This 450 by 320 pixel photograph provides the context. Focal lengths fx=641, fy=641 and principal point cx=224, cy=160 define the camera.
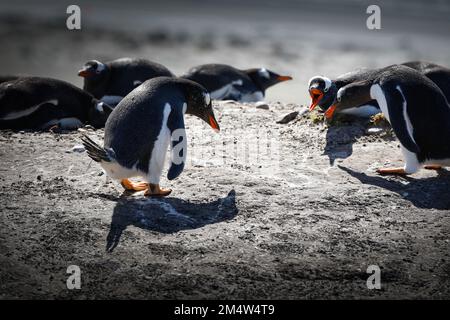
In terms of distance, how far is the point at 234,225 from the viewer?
415 cm

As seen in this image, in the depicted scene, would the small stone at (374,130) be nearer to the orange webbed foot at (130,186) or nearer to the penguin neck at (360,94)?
the penguin neck at (360,94)

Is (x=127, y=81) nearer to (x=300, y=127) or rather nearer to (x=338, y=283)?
(x=300, y=127)


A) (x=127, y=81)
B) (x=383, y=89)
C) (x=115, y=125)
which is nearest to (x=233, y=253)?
(x=115, y=125)

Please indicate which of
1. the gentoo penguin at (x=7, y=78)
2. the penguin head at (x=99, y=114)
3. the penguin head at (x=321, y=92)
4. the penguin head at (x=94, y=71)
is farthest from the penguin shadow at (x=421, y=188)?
the gentoo penguin at (x=7, y=78)

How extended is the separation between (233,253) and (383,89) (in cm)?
211

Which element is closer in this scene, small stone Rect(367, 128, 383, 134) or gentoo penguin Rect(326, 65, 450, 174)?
gentoo penguin Rect(326, 65, 450, 174)

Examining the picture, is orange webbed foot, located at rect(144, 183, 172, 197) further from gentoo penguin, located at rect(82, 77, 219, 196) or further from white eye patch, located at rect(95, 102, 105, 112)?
white eye patch, located at rect(95, 102, 105, 112)

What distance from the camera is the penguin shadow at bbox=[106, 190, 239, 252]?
13.4 feet

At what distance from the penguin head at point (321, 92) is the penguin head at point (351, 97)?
0.18 metres

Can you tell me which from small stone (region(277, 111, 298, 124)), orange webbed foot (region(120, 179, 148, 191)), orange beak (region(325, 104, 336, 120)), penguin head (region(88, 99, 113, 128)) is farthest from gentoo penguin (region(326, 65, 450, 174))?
penguin head (region(88, 99, 113, 128))

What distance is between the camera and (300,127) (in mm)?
6094

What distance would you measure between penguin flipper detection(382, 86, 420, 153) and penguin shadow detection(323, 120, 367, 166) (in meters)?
0.58

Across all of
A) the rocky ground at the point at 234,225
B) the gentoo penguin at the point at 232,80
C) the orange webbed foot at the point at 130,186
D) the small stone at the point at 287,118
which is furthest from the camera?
the gentoo penguin at the point at 232,80

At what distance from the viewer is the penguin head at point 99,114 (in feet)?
20.9
